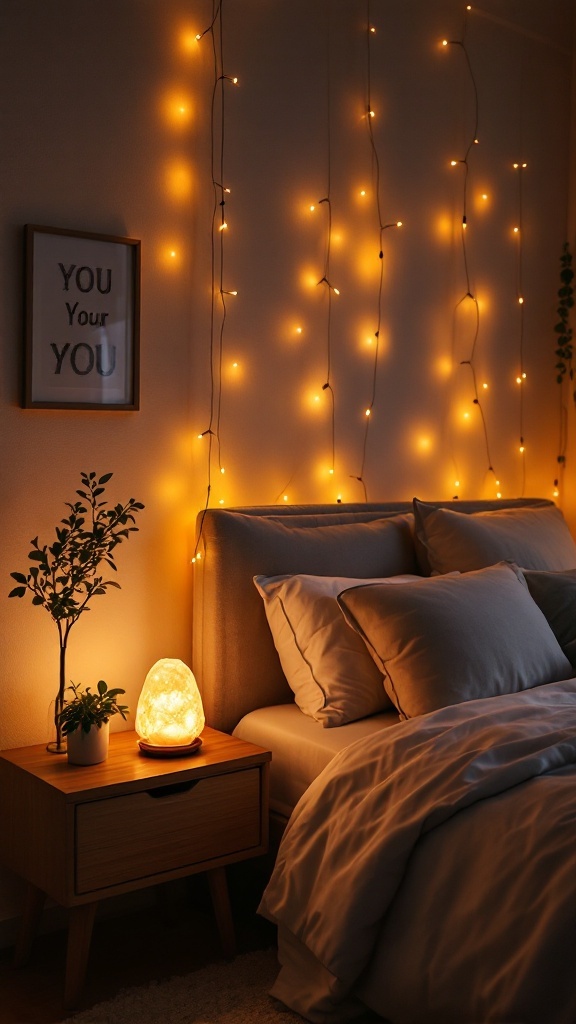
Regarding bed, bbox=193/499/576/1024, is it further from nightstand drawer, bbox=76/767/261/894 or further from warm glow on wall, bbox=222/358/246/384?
warm glow on wall, bbox=222/358/246/384

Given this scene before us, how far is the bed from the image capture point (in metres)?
1.88

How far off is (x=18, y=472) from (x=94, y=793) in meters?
0.86

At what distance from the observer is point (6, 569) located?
8.56 ft

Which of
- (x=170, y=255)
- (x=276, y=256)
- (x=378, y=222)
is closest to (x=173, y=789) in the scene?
(x=170, y=255)

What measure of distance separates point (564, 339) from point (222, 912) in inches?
106

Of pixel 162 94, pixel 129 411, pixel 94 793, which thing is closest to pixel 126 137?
pixel 162 94

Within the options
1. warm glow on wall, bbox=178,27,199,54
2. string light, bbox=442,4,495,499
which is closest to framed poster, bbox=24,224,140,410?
warm glow on wall, bbox=178,27,199,54

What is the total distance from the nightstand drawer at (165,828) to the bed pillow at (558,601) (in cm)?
101

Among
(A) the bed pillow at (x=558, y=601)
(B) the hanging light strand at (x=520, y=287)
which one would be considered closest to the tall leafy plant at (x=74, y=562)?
(A) the bed pillow at (x=558, y=601)

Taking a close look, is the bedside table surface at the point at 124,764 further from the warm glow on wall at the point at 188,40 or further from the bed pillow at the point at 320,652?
the warm glow on wall at the point at 188,40

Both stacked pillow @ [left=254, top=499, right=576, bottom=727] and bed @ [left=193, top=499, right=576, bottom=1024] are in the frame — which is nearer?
bed @ [left=193, top=499, right=576, bottom=1024]

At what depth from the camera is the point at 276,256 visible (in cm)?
318

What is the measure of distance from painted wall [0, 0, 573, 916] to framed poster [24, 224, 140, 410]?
0.14 ft

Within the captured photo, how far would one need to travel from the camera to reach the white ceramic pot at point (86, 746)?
243 centimetres
